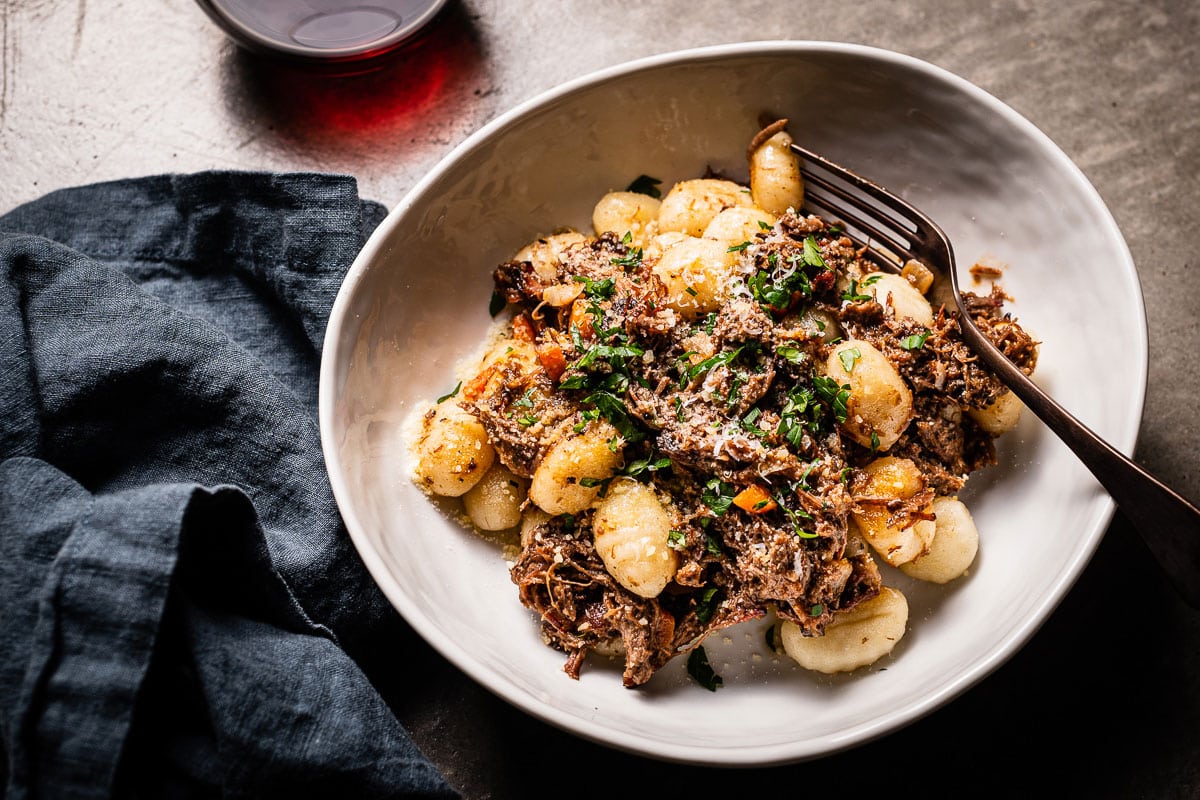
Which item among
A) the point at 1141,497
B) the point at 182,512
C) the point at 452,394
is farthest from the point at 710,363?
the point at 182,512

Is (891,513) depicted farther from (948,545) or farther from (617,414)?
(617,414)

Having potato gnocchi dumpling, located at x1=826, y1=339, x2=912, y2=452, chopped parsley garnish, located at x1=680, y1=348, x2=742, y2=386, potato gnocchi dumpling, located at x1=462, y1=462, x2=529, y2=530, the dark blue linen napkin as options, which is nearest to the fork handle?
potato gnocchi dumpling, located at x1=826, y1=339, x2=912, y2=452

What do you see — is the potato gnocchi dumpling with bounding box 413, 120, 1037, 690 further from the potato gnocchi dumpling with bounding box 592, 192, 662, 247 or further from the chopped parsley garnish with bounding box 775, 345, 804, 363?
the potato gnocchi dumpling with bounding box 592, 192, 662, 247

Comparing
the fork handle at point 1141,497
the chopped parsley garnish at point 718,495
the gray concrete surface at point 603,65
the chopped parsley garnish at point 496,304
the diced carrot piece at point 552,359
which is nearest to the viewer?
the fork handle at point 1141,497

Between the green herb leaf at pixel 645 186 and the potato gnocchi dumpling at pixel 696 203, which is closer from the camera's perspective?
the potato gnocchi dumpling at pixel 696 203

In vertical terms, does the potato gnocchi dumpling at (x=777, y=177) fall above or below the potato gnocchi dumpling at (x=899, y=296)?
above

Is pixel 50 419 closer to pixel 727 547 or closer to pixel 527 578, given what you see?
pixel 527 578

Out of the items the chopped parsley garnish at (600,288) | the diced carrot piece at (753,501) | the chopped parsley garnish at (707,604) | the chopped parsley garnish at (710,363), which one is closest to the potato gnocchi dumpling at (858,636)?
the chopped parsley garnish at (707,604)

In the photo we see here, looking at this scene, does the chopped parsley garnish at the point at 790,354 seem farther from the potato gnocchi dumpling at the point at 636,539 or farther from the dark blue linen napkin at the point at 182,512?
the dark blue linen napkin at the point at 182,512
